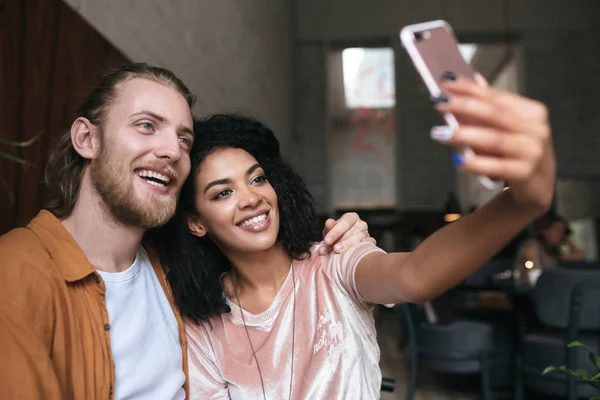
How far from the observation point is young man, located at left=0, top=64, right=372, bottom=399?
1.22 metres

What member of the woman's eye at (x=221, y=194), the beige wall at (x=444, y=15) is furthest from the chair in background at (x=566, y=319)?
the beige wall at (x=444, y=15)

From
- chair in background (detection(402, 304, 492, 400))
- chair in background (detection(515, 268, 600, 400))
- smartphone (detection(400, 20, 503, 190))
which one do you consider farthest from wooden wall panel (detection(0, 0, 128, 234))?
chair in background (detection(515, 268, 600, 400))

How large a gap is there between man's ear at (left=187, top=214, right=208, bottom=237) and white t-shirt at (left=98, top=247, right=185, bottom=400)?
24 centimetres

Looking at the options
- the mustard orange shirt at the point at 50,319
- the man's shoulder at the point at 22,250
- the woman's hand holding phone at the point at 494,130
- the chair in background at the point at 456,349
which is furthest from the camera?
the chair in background at the point at 456,349

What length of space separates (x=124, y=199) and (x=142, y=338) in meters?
0.35

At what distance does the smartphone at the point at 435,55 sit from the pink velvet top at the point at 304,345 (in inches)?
31.4

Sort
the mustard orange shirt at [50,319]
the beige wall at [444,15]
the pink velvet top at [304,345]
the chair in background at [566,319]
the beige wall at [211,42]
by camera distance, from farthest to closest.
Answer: the beige wall at [444,15], the chair in background at [566,319], the beige wall at [211,42], the pink velvet top at [304,345], the mustard orange shirt at [50,319]

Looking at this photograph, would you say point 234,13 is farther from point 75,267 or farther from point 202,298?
point 75,267

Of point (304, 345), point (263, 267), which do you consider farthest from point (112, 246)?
point (304, 345)

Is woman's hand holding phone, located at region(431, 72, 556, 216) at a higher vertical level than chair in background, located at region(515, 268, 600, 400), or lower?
higher

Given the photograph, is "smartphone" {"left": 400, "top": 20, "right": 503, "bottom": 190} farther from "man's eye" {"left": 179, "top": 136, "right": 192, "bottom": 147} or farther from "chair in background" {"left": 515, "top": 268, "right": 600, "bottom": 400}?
"chair in background" {"left": 515, "top": 268, "right": 600, "bottom": 400}

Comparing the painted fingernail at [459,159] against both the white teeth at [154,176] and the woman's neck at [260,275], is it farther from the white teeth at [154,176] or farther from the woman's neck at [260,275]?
the woman's neck at [260,275]

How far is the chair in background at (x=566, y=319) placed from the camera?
11.1 feet

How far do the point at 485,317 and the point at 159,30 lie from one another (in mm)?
3150
